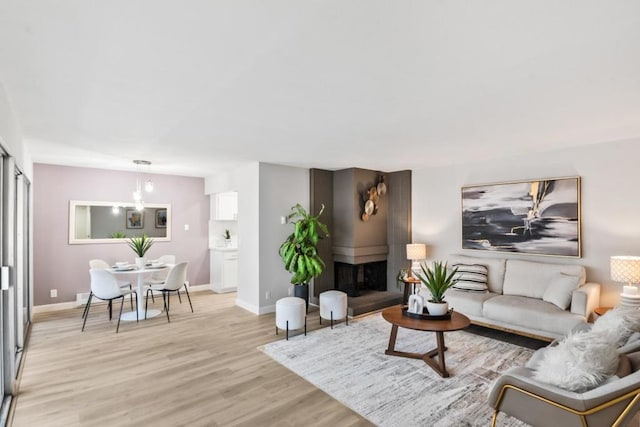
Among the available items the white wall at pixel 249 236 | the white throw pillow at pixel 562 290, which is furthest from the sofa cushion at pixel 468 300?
the white wall at pixel 249 236

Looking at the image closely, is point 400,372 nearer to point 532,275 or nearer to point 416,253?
point 532,275

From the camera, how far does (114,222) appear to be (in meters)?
6.01

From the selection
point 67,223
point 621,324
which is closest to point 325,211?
point 621,324

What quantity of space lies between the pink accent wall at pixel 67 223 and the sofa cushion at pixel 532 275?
230 inches

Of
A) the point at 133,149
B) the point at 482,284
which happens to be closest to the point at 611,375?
the point at 482,284

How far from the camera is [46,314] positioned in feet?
16.8

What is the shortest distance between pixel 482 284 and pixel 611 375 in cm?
272

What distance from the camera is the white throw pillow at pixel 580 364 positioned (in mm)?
1810

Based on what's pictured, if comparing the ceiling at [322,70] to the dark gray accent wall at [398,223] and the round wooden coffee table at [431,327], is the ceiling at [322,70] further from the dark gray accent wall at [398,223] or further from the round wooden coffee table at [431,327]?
the dark gray accent wall at [398,223]

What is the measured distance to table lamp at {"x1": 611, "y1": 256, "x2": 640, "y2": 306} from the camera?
131 inches

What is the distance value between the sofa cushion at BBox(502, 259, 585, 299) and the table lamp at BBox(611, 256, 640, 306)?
16.5 inches

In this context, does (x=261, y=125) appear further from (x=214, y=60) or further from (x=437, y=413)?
(x=437, y=413)

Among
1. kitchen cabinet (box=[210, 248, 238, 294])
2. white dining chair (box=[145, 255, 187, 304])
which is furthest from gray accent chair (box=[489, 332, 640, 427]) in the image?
kitchen cabinet (box=[210, 248, 238, 294])

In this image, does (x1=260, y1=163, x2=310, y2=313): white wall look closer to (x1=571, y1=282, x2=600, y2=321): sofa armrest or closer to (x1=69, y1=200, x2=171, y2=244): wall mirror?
(x1=69, y1=200, x2=171, y2=244): wall mirror
